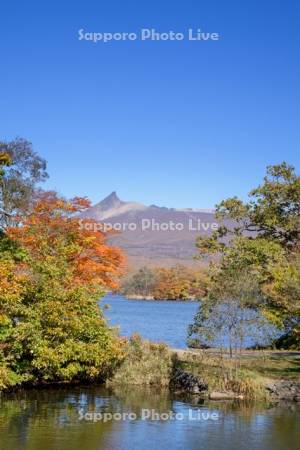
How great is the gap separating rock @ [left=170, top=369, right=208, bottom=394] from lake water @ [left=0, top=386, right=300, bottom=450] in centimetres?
93

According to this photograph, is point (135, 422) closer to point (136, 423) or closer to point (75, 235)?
point (136, 423)

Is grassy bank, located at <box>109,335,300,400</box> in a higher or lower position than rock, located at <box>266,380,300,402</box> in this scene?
higher

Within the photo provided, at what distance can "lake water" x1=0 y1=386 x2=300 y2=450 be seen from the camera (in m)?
19.8

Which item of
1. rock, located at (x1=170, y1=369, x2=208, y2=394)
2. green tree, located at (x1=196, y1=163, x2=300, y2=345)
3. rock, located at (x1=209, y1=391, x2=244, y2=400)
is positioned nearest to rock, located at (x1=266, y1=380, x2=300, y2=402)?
rock, located at (x1=209, y1=391, x2=244, y2=400)

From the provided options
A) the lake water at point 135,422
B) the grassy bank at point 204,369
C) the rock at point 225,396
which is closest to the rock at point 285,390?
the grassy bank at point 204,369

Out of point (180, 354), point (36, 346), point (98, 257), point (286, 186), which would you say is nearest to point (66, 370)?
point (36, 346)

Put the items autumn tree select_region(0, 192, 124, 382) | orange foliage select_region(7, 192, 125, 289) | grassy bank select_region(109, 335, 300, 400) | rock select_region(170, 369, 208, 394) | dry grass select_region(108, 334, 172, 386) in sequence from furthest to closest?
orange foliage select_region(7, 192, 125, 289)
dry grass select_region(108, 334, 172, 386)
rock select_region(170, 369, 208, 394)
grassy bank select_region(109, 335, 300, 400)
autumn tree select_region(0, 192, 124, 382)

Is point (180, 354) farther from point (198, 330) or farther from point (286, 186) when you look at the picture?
point (286, 186)

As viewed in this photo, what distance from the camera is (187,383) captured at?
29016mm

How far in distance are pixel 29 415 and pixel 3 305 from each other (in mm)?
4568

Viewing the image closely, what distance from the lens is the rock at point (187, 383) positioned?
2829 centimetres

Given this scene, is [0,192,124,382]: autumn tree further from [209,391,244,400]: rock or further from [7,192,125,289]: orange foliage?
[7,192,125,289]: orange foliage

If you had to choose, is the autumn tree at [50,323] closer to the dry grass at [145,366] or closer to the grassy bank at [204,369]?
the dry grass at [145,366]

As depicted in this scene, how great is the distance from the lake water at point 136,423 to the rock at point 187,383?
3.05 ft
